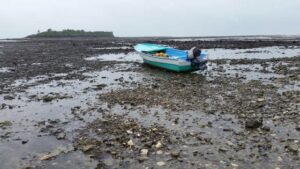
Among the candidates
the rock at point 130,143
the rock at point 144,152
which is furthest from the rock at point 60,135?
the rock at point 144,152

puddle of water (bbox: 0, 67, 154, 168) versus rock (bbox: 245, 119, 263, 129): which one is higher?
rock (bbox: 245, 119, 263, 129)

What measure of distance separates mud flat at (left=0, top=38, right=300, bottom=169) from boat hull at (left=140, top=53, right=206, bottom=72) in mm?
2323

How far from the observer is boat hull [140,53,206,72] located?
92.7 feet

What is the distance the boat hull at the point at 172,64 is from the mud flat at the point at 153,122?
2323mm

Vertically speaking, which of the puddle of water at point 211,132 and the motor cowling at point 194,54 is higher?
the motor cowling at point 194,54

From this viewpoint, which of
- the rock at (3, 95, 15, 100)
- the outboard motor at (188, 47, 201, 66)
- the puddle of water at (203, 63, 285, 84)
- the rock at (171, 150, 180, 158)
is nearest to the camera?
the rock at (171, 150, 180, 158)

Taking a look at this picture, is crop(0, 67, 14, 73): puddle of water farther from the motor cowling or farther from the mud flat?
the motor cowling

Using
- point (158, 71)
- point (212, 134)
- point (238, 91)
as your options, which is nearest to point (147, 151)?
point (212, 134)

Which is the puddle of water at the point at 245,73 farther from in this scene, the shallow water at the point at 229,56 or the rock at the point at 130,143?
the rock at the point at 130,143

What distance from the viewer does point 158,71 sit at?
1228 inches

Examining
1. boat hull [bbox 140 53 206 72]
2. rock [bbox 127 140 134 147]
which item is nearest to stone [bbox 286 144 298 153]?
rock [bbox 127 140 134 147]

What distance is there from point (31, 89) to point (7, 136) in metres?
9.75

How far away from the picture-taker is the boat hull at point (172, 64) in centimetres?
2825

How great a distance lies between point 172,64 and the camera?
2945 centimetres
